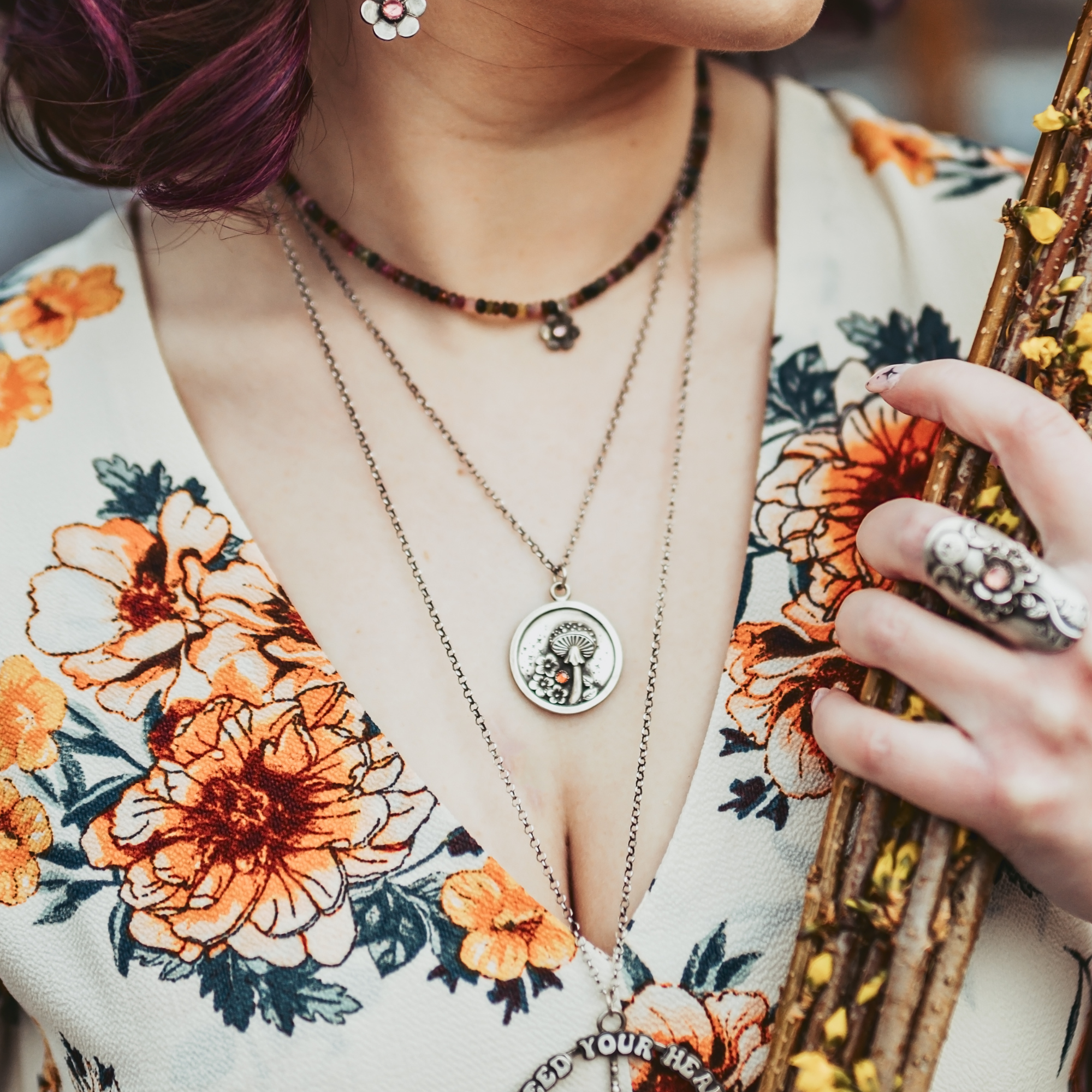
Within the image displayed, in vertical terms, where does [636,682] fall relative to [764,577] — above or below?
below

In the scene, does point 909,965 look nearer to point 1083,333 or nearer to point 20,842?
point 1083,333

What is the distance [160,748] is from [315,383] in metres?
0.42

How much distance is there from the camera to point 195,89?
0.91 metres

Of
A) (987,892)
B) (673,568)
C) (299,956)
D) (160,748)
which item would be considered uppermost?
(673,568)

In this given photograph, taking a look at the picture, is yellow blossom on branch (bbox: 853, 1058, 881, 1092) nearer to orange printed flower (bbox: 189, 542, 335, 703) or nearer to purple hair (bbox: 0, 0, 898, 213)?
orange printed flower (bbox: 189, 542, 335, 703)

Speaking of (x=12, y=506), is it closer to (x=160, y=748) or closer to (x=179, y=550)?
(x=179, y=550)

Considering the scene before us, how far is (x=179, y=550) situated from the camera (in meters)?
0.92

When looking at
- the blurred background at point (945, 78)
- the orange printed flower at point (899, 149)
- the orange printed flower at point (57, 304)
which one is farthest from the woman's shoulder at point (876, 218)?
the blurred background at point (945, 78)

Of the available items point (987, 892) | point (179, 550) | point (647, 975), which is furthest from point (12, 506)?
point (987, 892)

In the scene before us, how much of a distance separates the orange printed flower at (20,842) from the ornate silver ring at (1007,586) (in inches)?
29.1

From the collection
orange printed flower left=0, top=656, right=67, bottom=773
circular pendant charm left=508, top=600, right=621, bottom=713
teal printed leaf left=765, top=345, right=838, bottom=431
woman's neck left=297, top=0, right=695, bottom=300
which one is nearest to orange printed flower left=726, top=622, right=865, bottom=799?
circular pendant charm left=508, top=600, right=621, bottom=713

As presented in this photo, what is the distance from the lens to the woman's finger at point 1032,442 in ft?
1.99

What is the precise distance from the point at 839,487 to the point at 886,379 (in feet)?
0.68

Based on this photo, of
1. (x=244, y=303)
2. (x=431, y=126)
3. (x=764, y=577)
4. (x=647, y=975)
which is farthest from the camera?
(x=244, y=303)
